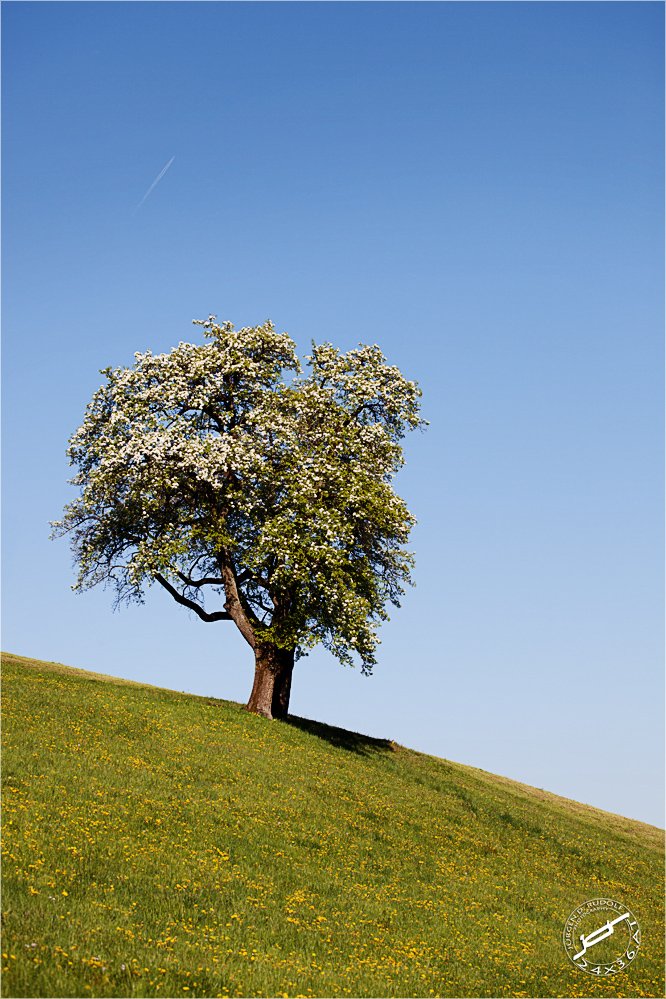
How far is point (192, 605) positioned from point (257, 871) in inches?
942

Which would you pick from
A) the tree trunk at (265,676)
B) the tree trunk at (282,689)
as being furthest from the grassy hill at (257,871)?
the tree trunk at (282,689)

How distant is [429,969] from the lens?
57.3 ft

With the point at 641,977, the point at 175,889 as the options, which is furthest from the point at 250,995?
the point at 641,977

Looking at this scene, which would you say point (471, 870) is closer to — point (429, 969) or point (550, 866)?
point (550, 866)

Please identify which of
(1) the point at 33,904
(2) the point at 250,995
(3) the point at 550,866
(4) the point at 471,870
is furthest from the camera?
(3) the point at 550,866

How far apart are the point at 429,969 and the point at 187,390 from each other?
2982cm

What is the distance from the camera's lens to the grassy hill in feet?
49.1

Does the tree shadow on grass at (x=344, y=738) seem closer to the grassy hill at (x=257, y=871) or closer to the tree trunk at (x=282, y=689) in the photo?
the tree trunk at (x=282, y=689)

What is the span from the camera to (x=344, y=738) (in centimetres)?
4469

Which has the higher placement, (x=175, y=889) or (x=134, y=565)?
(x=134, y=565)

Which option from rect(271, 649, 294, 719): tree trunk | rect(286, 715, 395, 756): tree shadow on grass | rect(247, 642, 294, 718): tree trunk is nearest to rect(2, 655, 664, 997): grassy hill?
rect(247, 642, 294, 718): tree trunk

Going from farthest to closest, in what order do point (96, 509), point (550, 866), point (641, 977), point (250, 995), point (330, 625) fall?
point (96, 509) → point (330, 625) → point (550, 866) → point (641, 977) → point (250, 995)

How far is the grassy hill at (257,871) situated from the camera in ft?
49.1

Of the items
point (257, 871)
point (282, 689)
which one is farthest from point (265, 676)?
point (257, 871)
